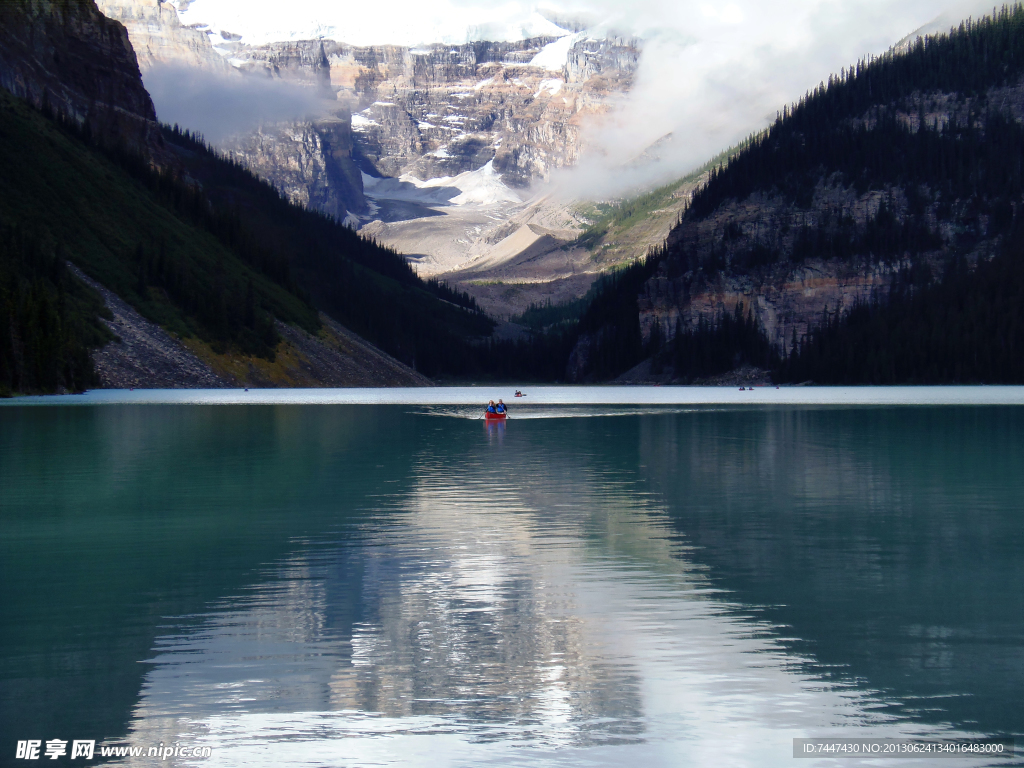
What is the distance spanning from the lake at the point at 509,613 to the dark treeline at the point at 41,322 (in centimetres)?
10591

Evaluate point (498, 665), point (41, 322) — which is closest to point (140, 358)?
point (41, 322)

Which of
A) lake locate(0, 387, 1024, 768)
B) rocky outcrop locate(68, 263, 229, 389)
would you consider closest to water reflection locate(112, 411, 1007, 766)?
lake locate(0, 387, 1024, 768)

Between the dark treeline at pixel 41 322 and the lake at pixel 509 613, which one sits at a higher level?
the dark treeline at pixel 41 322

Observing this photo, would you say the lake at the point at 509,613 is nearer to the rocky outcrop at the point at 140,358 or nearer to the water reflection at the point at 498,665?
the water reflection at the point at 498,665

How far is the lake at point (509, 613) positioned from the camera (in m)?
15.5

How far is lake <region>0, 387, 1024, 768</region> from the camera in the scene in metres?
15.5

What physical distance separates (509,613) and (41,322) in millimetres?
142433

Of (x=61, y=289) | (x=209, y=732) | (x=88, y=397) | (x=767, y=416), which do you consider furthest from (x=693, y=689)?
(x=61, y=289)

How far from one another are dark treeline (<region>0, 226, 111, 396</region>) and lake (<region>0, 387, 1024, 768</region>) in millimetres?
105911

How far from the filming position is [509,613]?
22.5 meters

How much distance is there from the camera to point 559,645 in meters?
19.9

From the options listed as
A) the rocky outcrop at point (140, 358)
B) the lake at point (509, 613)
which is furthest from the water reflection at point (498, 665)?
the rocky outcrop at point (140, 358)

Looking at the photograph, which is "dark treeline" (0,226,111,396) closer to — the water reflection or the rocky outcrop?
the rocky outcrop

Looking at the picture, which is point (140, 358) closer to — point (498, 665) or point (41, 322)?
point (41, 322)
